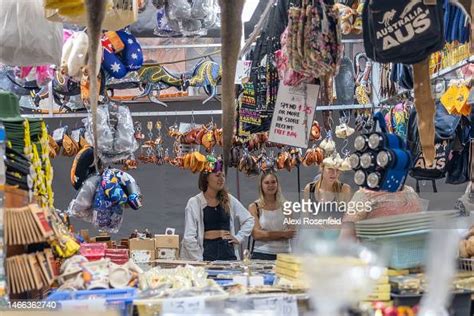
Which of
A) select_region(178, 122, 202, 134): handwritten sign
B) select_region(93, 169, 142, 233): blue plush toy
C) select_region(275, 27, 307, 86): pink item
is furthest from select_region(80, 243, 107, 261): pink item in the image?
select_region(178, 122, 202, 134): handwritten sign

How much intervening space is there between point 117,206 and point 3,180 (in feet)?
13.2

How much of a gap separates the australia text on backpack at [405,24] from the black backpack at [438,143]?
2.14 metres

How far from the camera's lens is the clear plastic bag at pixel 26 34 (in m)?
2.96

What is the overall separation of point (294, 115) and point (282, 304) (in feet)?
6.90

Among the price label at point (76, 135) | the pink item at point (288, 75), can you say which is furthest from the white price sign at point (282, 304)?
the price label at point (76, 135)

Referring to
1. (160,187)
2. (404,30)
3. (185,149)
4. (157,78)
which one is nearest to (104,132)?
(157,78)

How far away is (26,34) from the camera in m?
2.97

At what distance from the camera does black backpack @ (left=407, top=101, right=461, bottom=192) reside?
4.84 meters

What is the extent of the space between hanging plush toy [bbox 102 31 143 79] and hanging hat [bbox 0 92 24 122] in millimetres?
2134

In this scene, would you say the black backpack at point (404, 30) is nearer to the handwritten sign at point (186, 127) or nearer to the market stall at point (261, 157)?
the market stall at point (261, 157)

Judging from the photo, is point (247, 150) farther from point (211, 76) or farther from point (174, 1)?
point (174, 1)

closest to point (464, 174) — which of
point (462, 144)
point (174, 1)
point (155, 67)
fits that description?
point (462, 144)

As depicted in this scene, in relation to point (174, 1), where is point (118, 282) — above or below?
below

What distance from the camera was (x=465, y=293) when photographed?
6.79 feet
